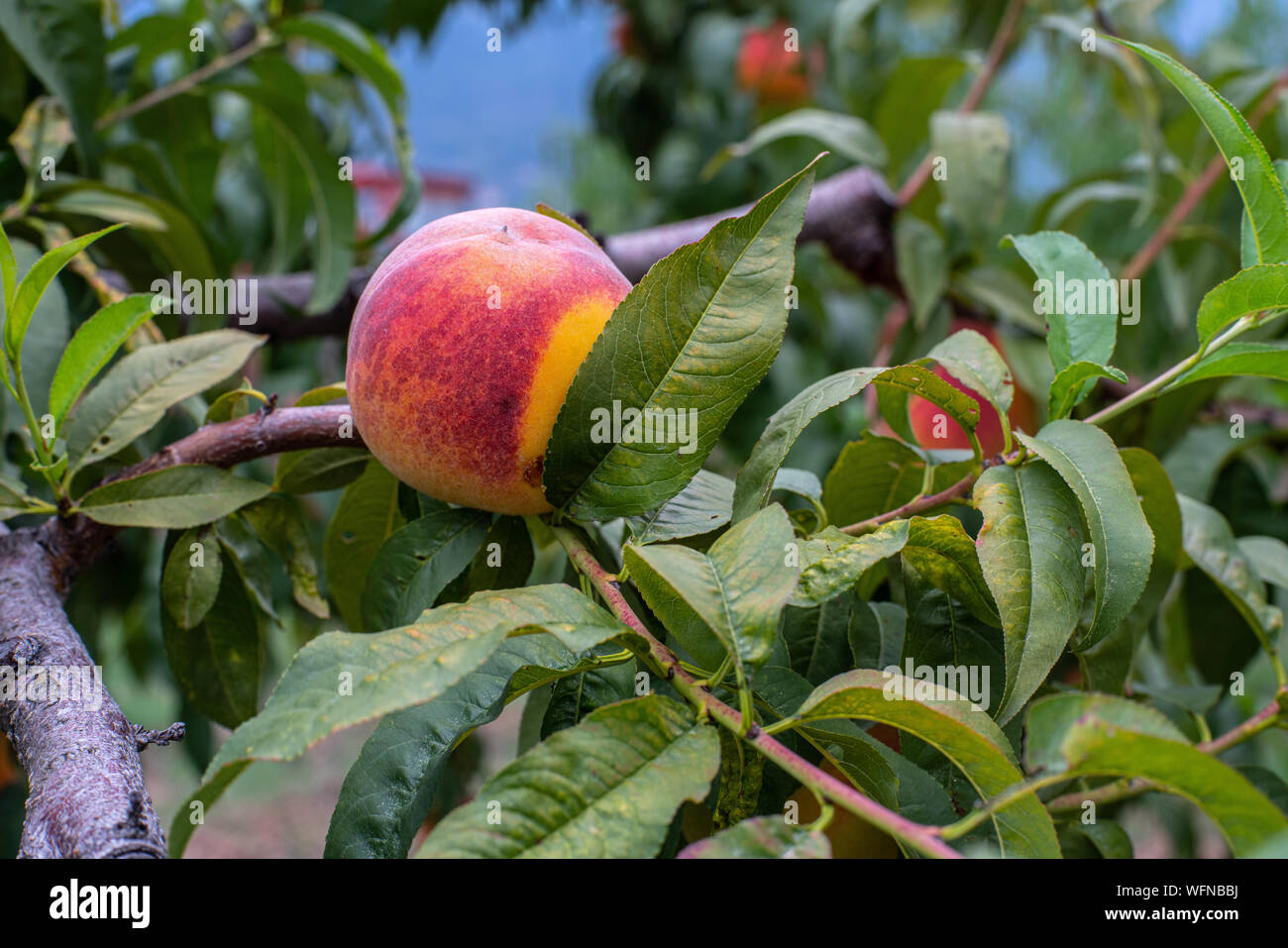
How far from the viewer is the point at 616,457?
0.41 m

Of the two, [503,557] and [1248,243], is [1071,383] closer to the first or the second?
[1248,243]

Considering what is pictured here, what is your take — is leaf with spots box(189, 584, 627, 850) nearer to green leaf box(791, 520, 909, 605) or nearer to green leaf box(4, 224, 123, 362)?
green leaf box(791, 520, 909, 605)

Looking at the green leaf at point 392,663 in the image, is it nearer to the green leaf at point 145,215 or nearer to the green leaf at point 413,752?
the green leaf at point 413,752

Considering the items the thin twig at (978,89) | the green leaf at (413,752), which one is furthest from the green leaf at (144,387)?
the thin twig at (978,89)

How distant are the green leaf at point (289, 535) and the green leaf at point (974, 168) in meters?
0.67

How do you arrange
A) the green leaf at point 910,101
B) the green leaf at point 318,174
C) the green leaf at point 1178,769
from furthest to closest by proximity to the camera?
1. the green leaf at point 910,101
2. the green leaf at point 318,174
3. the green leaf at point 1178,769

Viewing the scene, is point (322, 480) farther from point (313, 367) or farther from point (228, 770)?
point (313, 367)

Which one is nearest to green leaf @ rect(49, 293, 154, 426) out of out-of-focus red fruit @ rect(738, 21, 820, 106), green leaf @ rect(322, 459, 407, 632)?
green leaf @ rect(322, 459, 407, 632)

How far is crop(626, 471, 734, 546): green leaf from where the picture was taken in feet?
1.37

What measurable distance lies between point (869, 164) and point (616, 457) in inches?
28.9

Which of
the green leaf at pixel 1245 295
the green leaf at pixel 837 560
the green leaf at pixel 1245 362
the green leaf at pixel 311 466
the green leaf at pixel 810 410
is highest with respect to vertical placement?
the green leaf at pixel 1245 295

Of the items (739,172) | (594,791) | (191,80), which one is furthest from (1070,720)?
(739,172)

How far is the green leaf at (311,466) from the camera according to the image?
0.53 metres

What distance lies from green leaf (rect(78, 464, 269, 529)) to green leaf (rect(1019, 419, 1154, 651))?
15.0 inches
